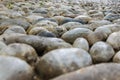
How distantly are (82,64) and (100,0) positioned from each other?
8.30 m

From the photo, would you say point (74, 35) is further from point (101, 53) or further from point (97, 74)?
point (97, 74)

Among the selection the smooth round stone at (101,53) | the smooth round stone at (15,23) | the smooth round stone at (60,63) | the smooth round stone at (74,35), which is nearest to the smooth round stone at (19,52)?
the smooth round stone at (60,63)

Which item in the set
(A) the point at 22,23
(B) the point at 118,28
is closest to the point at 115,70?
(B) the point at 118,28

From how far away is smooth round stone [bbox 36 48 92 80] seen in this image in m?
1.77

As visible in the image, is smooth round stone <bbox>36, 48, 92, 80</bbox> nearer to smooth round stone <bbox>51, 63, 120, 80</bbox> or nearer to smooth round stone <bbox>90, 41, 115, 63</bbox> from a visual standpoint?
smooth round stone <bbox>51, 63, 120, 80</bbox>

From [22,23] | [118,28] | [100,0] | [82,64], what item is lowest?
[100,0]

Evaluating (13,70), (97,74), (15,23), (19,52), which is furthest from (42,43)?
(15,23)

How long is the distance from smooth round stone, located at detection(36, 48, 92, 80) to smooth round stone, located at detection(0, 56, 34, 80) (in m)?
0.13

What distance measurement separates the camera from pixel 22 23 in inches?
135

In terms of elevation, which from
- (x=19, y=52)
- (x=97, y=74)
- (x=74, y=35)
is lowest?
(x=74, y=35)

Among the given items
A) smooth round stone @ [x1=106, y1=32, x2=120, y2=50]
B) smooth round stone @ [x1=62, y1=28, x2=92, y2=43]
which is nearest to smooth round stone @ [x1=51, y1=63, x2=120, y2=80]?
smooth round stone @ [x1=106, y1=32, x2=120, y2=50]

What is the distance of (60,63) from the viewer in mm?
1771

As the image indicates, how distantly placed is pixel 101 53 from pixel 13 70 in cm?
87

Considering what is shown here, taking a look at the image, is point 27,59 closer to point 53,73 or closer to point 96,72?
point 53,73
